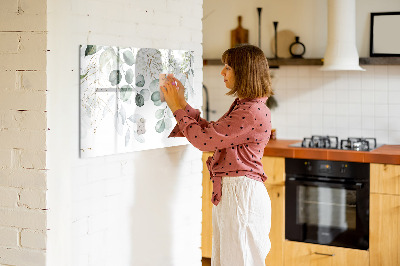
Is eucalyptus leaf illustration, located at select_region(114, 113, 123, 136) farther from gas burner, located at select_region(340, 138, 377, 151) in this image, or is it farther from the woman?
gas burner, located at select_region(340, 138, 377, 151)

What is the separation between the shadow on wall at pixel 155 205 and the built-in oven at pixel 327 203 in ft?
4.86

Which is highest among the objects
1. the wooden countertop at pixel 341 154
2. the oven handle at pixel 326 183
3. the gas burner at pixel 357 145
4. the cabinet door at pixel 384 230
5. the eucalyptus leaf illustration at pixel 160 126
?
the eucalyptus leaf illustration at pixel 160 126

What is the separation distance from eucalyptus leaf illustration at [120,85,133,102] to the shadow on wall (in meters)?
0.30

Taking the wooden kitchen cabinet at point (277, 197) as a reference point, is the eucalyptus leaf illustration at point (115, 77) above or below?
above

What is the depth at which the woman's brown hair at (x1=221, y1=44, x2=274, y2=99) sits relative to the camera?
9.34 feet

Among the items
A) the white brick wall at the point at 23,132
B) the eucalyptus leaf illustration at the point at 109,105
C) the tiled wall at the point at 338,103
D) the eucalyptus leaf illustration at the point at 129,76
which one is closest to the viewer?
the white brick wall at the point at 23,132

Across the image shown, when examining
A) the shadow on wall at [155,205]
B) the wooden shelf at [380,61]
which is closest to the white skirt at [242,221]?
the shadow on wall at [155,205]

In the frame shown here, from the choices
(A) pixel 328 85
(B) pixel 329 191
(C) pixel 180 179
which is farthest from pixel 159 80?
(A) pixel 328 85

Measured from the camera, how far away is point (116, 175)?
110 inches

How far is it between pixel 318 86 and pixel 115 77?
8.87 feet

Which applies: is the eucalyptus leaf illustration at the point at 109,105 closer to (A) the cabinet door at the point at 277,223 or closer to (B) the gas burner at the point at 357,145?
(A) the cabinet door at the point at 277,223

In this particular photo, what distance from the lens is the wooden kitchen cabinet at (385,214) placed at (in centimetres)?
416

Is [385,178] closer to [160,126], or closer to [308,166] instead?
[308,166]

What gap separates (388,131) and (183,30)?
2349 millimetres
